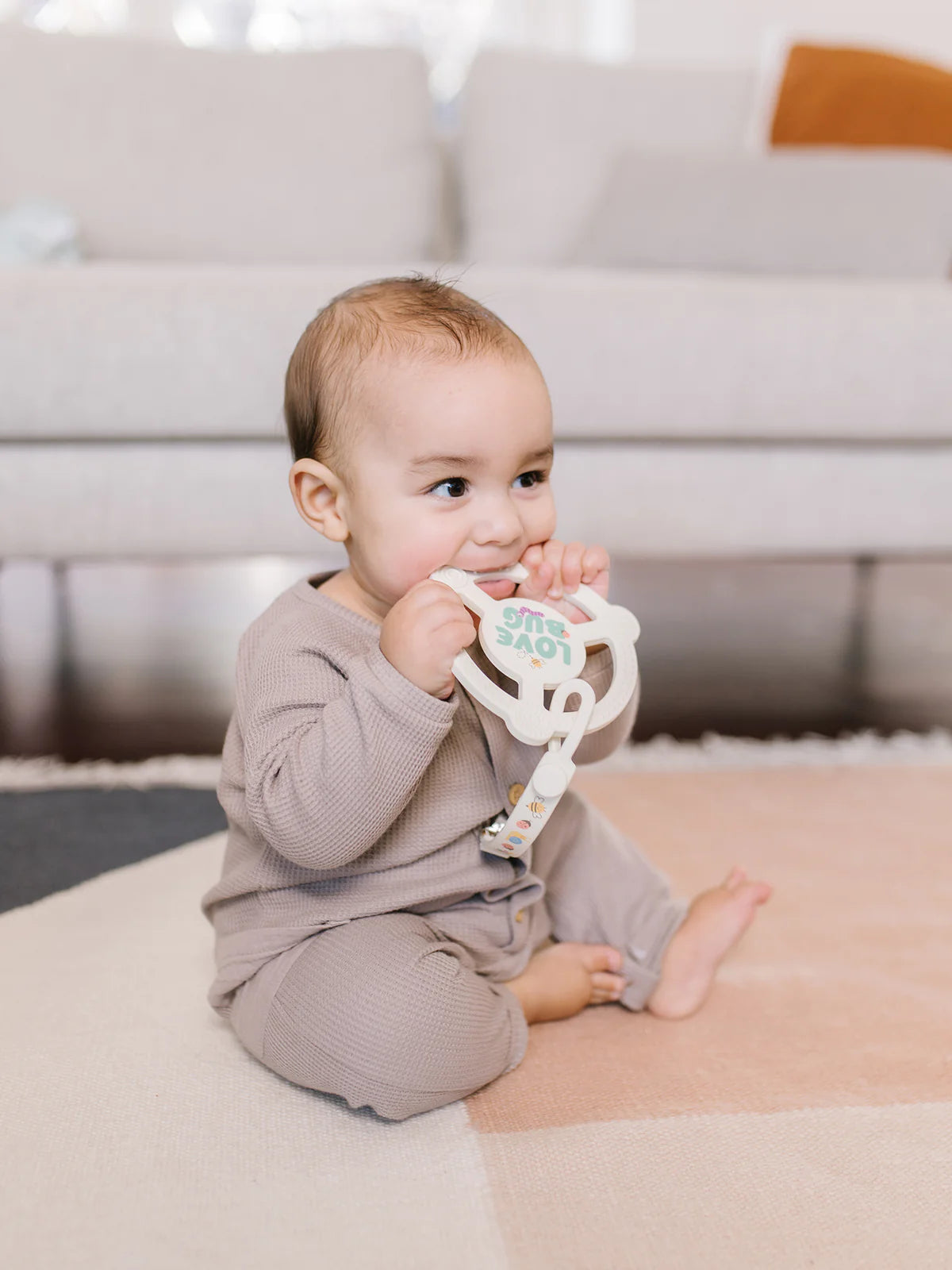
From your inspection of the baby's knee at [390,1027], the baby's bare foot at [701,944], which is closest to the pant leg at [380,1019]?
the baby's knee at [390,1027]

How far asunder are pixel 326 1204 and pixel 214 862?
0.46 metres

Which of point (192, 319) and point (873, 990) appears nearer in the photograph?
point (873, 990)

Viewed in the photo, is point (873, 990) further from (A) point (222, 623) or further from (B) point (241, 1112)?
(A) point (222, 623)

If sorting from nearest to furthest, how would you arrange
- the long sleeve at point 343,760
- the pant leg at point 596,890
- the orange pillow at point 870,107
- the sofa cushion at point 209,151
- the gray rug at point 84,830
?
the long sleeve at point 343,760 < the pant leg at point 596,890 < the gray rug at point 84,830 < the sofa cushion at point 209,151 < the orange pillow at point 870,107

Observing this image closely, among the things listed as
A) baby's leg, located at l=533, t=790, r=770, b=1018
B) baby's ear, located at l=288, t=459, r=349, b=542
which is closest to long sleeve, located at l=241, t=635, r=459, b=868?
baby's ear, located at l=288, t=459, r=349, b=542

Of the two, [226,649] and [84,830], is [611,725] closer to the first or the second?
[84,830]

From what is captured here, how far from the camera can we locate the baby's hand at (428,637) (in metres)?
0.65

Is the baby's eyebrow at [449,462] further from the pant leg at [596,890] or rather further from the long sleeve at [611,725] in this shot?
the pant leg at [596,890]

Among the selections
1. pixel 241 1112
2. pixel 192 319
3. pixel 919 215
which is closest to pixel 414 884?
pixel 241 1112

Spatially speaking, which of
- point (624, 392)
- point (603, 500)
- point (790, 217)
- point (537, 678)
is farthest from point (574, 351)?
point (537, 678)

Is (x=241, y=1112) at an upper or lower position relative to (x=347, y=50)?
lower

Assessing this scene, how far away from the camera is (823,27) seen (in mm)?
3834

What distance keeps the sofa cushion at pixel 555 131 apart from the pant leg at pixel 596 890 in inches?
65.8

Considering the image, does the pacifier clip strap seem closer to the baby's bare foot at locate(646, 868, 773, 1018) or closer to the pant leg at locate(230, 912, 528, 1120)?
the pant leg at locate(230, 912, 528, 1120)
